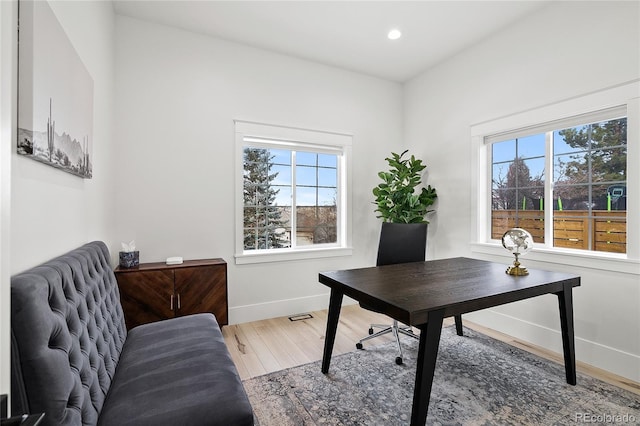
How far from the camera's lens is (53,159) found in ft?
4.33

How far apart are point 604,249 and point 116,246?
415cm

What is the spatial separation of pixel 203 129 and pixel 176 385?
2502mm

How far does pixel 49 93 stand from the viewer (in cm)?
127

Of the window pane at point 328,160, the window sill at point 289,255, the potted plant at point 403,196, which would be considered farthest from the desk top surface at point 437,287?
the window pane at point 328,160

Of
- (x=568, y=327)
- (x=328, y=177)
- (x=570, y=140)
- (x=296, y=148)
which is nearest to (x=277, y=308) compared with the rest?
(x=328, y=177)

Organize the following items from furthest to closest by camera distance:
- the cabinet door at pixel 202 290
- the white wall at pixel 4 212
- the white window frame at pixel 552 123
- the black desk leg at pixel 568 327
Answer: the cabinet door at pixel 202 290 → the white window frame at pixel 552 123 → the black desk leg at pixel 568 327 → the white wall at pixel 4 212

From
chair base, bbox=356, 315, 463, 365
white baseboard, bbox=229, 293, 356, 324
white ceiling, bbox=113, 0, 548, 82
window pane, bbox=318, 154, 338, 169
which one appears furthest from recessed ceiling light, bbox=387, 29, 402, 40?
white baseboard, bbox=229, 293, 356, 324

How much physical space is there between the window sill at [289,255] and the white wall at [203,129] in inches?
2.6

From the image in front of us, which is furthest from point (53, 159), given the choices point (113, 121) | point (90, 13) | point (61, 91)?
point (113, 121)

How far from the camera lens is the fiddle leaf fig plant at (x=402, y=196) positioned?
364 centimetres

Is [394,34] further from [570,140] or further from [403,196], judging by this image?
[570,140]

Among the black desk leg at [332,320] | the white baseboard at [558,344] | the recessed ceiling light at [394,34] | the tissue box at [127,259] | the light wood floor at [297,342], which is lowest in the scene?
the light wood floor at [297,342]

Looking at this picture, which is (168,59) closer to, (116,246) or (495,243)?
(116,246)

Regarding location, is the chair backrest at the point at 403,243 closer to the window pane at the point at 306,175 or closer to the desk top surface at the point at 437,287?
the desk top surface at the point at 437,287
